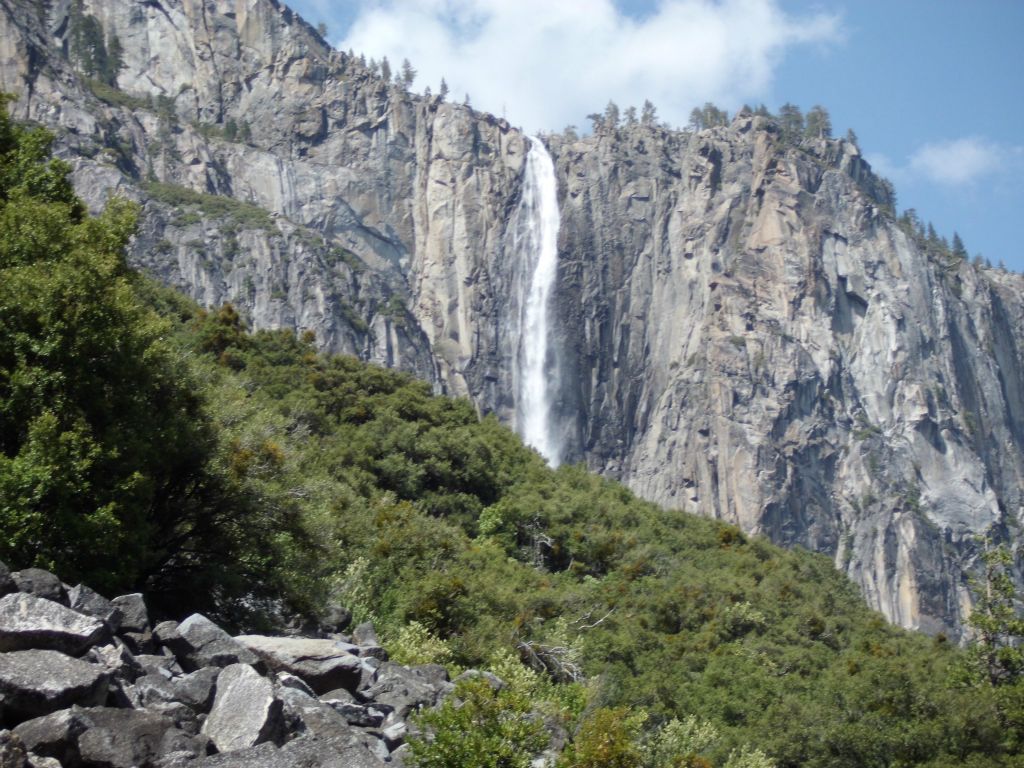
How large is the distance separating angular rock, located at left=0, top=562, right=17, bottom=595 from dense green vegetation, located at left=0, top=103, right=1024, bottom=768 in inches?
94.7

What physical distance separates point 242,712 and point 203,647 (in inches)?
74.4

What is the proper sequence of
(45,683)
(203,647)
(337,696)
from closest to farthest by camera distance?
1. (45,683)
2. (203,647)
3. (337,696)

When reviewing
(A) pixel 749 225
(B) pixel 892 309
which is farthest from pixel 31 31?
(B) pixel 892 309

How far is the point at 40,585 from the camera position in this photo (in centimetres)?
1162

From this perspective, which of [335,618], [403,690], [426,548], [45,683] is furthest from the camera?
[426,548]

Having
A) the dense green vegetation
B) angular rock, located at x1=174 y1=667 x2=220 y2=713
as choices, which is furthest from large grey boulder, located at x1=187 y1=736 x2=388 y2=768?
the dense green vegetation

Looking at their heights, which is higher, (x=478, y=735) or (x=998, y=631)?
(x=998, y=631)

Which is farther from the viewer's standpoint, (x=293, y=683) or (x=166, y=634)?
(x=293, y=683)

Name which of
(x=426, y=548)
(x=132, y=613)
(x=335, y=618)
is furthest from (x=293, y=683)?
(x=426, y=548)

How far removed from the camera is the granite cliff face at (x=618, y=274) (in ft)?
334

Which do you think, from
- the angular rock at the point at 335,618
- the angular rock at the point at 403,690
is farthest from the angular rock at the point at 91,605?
the angular rock at the point at 335,618

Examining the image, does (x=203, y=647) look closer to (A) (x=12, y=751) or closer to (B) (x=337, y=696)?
(B) (x=337, y=696)

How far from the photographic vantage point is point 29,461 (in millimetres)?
14086

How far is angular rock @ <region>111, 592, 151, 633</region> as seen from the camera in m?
12.5
